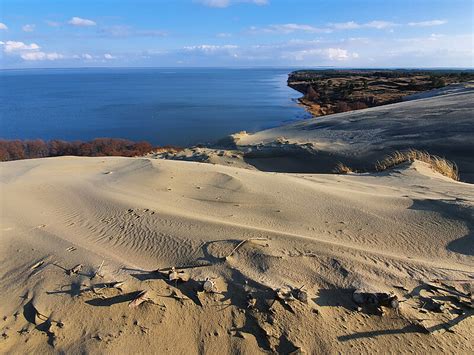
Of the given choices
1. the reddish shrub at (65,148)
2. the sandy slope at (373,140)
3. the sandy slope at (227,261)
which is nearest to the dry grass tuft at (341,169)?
the sandy slope at (373,140)

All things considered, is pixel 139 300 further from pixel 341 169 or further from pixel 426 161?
pixel 341 169

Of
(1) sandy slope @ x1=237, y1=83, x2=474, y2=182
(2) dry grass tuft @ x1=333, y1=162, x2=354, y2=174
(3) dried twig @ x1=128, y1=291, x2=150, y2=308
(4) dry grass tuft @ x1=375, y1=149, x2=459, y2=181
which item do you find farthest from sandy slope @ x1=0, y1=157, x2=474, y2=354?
(1) sandy slope @ x1=237, y1=83, x2=474, y2=182

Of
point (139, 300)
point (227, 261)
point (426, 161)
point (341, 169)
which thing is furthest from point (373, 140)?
point (139, 300)

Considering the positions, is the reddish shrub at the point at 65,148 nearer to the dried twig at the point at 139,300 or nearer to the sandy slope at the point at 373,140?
the sandy slope at the point at 373,140

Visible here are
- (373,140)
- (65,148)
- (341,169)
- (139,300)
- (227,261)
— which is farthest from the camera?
(65,148)

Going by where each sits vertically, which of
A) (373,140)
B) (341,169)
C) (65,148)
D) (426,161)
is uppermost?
(426,161)

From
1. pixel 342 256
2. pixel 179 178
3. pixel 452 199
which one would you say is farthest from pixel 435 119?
pixel 342 256
